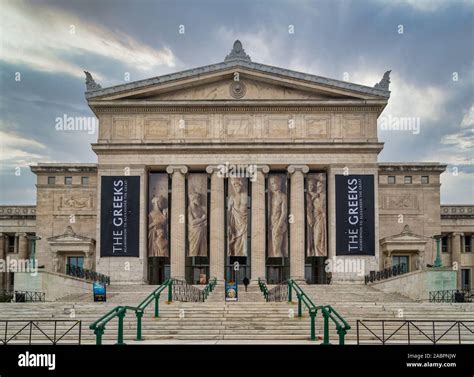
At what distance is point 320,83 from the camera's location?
166 ft

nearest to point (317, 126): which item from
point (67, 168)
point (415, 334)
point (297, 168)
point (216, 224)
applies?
point (297, 168)

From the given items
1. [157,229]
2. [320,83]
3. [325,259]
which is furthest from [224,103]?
[325,259]

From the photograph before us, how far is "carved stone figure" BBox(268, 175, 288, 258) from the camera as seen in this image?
4969cm

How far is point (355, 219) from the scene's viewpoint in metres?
49.7

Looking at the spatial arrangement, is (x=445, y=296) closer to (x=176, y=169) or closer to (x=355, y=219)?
(x=355, y=219)

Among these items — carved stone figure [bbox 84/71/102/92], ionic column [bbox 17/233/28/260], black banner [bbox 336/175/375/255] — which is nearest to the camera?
black banner [bbox 336/175/375/255]

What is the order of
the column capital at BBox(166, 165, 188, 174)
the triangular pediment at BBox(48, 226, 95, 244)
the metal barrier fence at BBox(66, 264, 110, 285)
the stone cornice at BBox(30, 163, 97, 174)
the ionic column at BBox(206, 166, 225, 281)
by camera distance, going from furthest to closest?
the stone cornice at BBox(30, 163, 97, 174), the triangular pediment at BBox(48, 226, 95, 244), the column capital at BBox(166, 165, 188, 174), the ionic column at BBox(206, 166, 225, 281), the metal barrier fence at BBox(66, 264, 110, 285)

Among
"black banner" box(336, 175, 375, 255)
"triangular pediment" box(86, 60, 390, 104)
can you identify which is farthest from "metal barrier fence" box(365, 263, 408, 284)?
"triangular pediment" box(86, 60, 390, 104)

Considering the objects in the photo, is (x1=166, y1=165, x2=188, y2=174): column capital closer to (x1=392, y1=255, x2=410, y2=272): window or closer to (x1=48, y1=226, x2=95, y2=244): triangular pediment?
(x1=48, y1=226, x2=95, y2=244): triangular pediment

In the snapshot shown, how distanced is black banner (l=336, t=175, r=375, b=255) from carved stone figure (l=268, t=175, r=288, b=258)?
3692 mm

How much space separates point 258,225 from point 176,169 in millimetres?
7128
